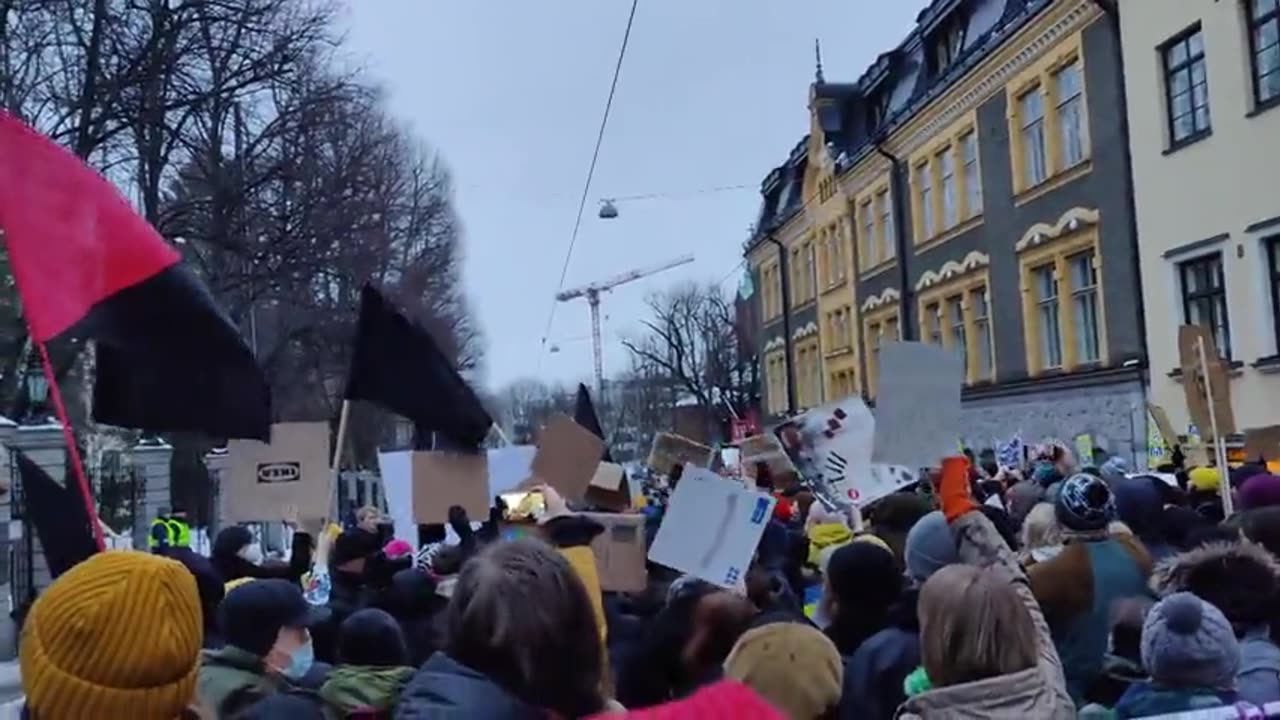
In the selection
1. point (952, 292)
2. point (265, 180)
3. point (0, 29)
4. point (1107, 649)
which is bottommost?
point (1107, 649)

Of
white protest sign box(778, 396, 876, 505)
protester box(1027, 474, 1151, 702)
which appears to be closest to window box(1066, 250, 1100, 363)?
white protest sign box(778, 396, 876, 505)

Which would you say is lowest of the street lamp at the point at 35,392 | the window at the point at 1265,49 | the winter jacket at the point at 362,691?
the winter jacket at the point at 362,691

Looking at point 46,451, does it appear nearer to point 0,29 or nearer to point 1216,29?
point 0,29

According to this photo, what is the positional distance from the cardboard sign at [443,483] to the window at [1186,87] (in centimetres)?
1496

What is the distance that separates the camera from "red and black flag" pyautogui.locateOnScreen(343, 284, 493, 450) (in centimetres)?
695

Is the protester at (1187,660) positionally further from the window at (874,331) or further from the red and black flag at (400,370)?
the window at (874,331)

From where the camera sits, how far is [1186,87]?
807 inches

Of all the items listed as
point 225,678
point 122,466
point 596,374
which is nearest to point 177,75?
point 122,466

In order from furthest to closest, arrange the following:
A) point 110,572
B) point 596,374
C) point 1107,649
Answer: point 596,374 < point 1107,649 < point 110,572

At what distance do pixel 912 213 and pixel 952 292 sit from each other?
323cm

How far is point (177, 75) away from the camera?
23812 mm

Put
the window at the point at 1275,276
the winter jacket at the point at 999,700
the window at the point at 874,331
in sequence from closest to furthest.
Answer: the winter jacket at the point at 999,700
the window at the point at 1275,276
the window at the point at 874,331

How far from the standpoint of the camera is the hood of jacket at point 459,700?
230cm

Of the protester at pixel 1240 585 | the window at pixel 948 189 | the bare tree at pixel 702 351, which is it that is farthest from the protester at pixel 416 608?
the bare tree at pixel 702 351
